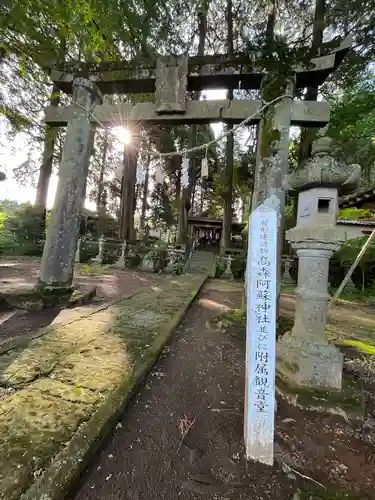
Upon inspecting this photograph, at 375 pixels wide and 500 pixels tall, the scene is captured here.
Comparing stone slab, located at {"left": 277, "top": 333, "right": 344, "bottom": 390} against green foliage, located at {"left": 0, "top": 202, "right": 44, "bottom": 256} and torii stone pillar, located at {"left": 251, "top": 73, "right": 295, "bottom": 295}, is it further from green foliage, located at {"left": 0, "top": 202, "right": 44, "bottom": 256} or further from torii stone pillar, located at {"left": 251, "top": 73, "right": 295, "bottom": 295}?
green foliage, located at {"left": 0, "top": 202, "right": 44, "bottom": 256}

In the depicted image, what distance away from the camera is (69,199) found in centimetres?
468

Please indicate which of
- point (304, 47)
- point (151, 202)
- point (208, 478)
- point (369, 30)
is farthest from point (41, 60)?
point (151, 202)

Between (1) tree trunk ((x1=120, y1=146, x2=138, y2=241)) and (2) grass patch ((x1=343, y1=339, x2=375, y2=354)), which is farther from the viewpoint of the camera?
(1) tree trunk ((x1=120, y1=146, x2=138, y2=241))

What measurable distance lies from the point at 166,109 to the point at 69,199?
2412 millimetres

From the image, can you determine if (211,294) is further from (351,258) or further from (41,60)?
(41,60)

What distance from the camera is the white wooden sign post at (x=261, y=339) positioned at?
5.47ft

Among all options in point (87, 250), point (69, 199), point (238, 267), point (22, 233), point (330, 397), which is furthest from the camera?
point (22, 233)

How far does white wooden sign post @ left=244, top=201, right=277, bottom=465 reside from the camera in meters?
1.67

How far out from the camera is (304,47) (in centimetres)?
409

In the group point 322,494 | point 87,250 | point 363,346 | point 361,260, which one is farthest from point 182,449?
point 87,250

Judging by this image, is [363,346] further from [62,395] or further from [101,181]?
[101,181]

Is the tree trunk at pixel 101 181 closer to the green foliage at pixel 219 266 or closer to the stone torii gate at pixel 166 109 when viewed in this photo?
the green foliage at pixel 219 266

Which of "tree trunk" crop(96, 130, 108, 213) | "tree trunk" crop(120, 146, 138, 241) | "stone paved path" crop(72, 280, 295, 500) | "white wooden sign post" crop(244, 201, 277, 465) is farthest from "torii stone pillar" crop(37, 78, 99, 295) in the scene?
"tree trunk" crop(96, 130, 108, 213)

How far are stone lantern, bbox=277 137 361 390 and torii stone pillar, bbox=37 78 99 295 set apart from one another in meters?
3.82
